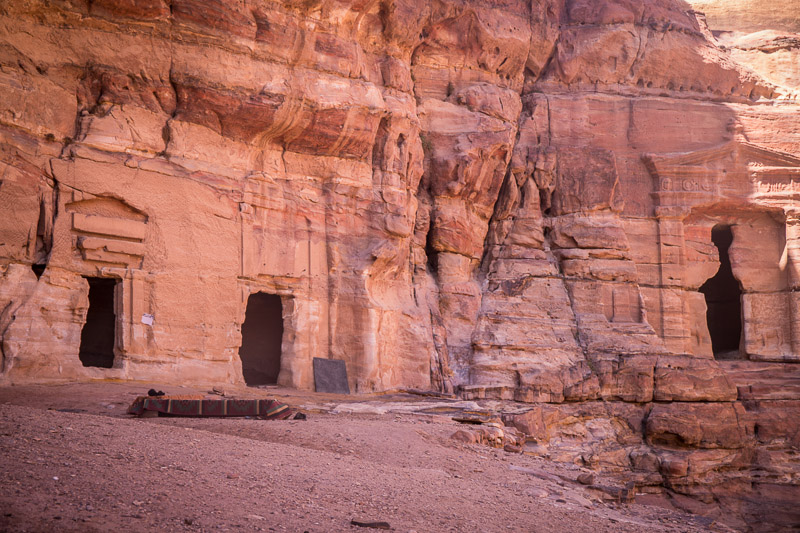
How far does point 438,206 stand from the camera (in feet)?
70.0

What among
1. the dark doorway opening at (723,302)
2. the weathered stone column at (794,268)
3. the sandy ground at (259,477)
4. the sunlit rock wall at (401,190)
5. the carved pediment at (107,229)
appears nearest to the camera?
the sandy ground at (259,477)

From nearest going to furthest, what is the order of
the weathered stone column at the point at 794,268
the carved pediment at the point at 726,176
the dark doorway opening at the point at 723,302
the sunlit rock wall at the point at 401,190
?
the sunlit rock wall at the point at 401,190
the weathered stone column at the point at 794,268
the carved pediment at the point at 726,176
the dark doorway opening at the point at 723,302

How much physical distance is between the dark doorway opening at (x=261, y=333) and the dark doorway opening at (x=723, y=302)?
13.9 metres

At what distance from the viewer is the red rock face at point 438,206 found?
1511 centimetres

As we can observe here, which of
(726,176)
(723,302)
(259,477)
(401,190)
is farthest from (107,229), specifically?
(723,302)

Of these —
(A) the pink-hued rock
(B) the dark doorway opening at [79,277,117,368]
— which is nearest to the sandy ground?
(B) the dark doorway opening at [79,277,117,368]

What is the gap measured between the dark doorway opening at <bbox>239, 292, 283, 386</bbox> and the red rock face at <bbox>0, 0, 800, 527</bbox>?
2.30 meters

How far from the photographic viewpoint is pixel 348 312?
18547mm

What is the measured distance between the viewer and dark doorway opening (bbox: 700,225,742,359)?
26625mm

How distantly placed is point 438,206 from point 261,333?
5289mm

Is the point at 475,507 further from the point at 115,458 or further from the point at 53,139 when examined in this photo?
the point at 53,139

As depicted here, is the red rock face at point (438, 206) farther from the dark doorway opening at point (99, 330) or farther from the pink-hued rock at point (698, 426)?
the dark doorway opening at point (99, 330)

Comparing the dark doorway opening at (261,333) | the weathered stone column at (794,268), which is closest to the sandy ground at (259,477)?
the dark doorway opening at (261,333)

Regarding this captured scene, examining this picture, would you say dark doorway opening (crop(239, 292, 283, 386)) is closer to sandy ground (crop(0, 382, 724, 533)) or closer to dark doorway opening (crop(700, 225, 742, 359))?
sandy ground (crop(0, 382, 724, 533))
